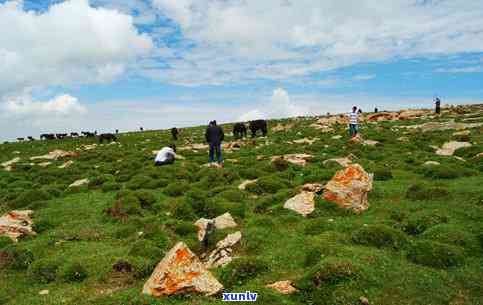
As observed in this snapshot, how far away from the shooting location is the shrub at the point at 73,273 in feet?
43.2

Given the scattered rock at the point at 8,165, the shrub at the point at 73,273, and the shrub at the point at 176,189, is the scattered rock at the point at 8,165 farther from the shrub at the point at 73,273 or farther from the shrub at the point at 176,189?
the shrub at the point at 73,273

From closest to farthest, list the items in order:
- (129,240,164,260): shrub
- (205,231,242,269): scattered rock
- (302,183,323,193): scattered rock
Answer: (205,231,242,269): scattered rock, (129,240,164,260): shrub, (302,183,323,193): scattered rock

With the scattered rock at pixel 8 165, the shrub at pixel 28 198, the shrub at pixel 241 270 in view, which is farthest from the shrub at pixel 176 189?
the scattered rock at pixel 8 165

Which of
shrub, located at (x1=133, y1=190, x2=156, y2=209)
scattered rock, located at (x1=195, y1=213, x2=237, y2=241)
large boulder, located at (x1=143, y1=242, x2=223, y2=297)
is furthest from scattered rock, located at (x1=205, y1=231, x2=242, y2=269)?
shrub, located at (x1=133, y1=190, x2=156, y2=209)

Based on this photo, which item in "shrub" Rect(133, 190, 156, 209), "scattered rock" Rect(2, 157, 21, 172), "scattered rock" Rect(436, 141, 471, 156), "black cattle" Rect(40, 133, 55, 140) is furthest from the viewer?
"black cattle" Rect(40, 133, 55, 140)

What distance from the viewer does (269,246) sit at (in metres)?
14.7

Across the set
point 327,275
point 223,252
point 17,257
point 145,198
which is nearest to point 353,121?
point 145,198

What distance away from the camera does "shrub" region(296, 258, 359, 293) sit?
11.3 metres

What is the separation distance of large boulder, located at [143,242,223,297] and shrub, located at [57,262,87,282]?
282cm

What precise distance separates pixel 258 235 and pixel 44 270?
745 cm

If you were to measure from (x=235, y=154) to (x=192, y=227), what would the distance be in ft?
63.3

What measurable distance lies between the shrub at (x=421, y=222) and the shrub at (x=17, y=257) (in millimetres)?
13591

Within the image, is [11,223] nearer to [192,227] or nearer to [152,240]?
[152,240]

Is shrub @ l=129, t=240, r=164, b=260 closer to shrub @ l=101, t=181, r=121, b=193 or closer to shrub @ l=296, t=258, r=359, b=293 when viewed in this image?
shrub @ l=296, t=258, r=359, b=293
